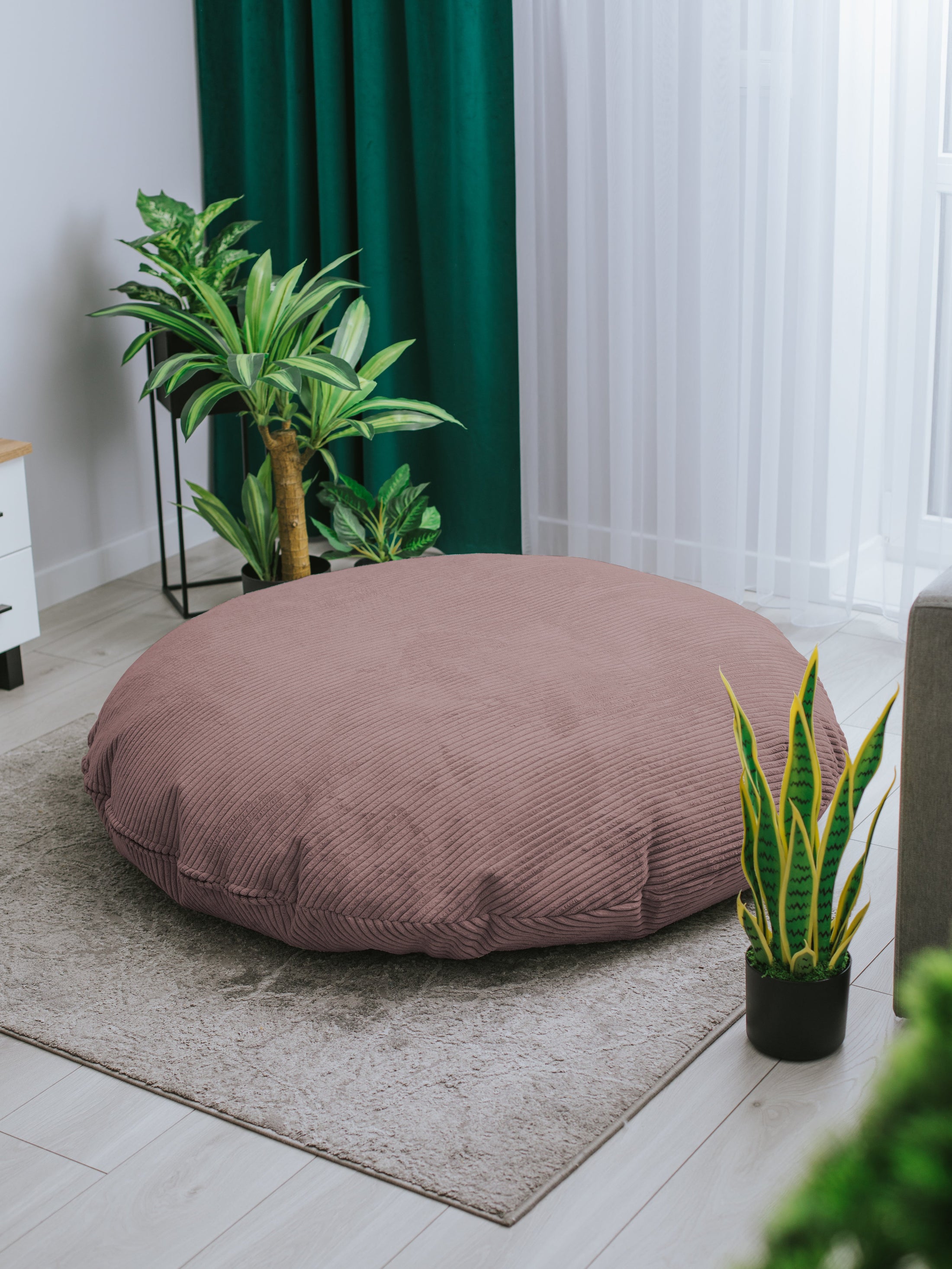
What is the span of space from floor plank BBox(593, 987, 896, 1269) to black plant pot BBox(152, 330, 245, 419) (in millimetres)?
2190

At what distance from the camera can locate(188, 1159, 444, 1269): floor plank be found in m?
1.40

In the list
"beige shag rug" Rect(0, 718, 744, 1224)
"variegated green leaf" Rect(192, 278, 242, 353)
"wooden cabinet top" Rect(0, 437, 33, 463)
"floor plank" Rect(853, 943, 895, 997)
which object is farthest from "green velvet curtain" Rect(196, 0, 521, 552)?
"floor plank" Rect(853, 943, 895, 997)

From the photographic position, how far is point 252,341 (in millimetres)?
3061

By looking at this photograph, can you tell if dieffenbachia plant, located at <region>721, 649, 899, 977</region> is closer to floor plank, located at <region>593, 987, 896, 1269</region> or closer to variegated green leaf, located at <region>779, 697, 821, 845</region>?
variegated green leaf, located at <region>779, 697, 821, 845</region>

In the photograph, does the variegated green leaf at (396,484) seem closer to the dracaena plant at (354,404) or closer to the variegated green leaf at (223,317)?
the dracaena plant at (354,404)

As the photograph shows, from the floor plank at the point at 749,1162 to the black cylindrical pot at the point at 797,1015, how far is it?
0.02 m

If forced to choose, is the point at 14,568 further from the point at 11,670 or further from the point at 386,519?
the point at 386,519

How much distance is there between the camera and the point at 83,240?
346 cm

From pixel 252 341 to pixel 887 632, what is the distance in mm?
1600

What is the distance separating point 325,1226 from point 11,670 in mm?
1845

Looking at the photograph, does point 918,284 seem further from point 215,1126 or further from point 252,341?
point 215,1126

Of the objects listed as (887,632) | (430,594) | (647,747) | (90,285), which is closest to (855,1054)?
(647,747)

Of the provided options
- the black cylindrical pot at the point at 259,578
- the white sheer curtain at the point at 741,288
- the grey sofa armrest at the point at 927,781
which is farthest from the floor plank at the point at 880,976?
the black cylindrical pot at the point at 259,578

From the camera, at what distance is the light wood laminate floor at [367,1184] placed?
4.61ft
